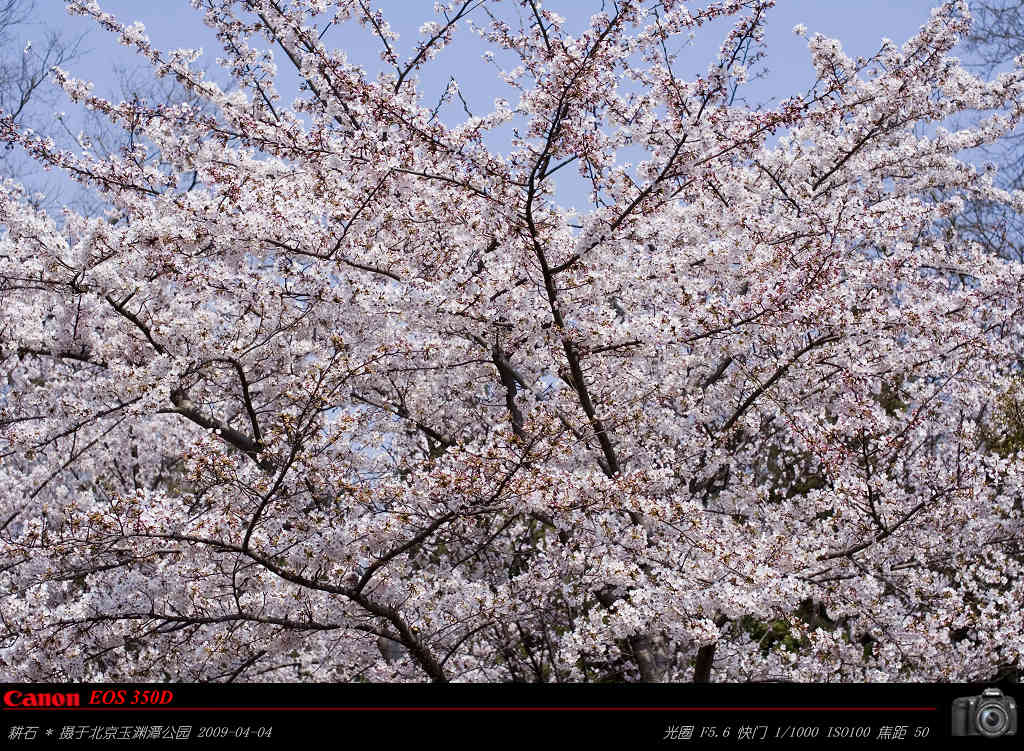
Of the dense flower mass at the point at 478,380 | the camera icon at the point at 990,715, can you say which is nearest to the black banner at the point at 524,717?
the camera icon at the point at 990,715

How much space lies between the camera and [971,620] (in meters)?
6.32

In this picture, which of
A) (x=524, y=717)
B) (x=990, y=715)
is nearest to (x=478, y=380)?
(x=524, y=717)

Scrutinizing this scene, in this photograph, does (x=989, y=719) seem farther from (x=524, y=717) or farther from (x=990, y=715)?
(x=524, y=717)

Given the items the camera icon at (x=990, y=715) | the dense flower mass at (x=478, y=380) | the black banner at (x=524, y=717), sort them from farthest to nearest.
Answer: the dense flower mass at (x=478, y=380) < the black banner at (x=524, y=717) < the camera icon at (x=990, y=715)

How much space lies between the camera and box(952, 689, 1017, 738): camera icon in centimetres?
345

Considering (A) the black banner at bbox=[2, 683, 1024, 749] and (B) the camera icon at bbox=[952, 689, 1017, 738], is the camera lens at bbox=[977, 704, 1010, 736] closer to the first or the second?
(B) the camera icon at bbox=[952, 689, 1017, 738]

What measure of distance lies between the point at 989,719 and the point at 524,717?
173 centimetres

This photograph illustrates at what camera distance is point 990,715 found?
346 centimetres

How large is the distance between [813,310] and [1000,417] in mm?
5618

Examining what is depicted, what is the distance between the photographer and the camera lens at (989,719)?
3.45 metres

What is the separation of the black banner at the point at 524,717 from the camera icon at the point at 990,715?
0.11 metres

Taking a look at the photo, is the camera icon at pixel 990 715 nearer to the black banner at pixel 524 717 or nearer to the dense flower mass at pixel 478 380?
the black banner at pixel 524 717

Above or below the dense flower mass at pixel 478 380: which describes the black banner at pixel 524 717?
below

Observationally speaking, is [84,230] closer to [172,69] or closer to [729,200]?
[172,69]
